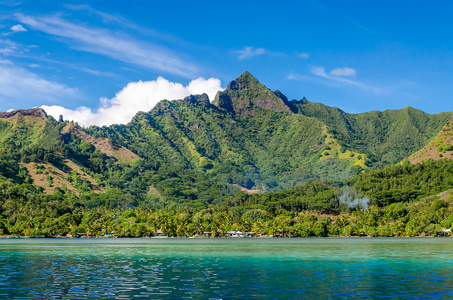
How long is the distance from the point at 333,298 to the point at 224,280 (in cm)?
1608

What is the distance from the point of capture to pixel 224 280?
51469mm

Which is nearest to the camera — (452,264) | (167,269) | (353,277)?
(353,277)

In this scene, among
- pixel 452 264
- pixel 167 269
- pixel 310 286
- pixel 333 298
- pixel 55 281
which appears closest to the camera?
pixel 333 298

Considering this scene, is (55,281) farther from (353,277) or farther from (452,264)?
(452,264)

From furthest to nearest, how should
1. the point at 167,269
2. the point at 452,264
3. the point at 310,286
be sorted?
the point at 452,264, the point at 167,269, the point at 310,286

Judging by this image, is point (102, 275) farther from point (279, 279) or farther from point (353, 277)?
point (353, 277)

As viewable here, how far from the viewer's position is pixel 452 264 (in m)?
70.2

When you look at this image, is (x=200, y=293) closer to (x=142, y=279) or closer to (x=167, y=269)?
(x=142, y=279)

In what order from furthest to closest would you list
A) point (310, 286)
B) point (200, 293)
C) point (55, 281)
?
point (55, 281) → point (310, 286) → point (200, 293)

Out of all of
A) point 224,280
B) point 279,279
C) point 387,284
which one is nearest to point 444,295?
point 387,284

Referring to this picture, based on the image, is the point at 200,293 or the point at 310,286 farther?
the point at 310,286

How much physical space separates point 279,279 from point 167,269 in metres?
19.9

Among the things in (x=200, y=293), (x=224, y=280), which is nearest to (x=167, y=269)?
(x=224, y=280)

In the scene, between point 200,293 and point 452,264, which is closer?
point 200,293
